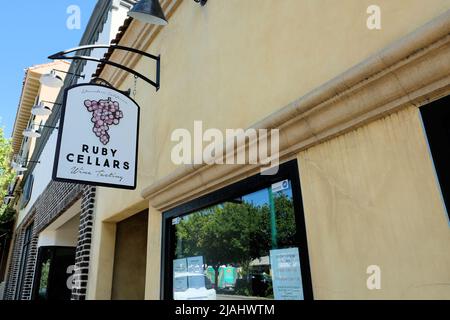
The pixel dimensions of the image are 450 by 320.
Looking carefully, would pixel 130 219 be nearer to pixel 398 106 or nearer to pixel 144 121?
pixel 144 121

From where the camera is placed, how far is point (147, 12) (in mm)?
3398

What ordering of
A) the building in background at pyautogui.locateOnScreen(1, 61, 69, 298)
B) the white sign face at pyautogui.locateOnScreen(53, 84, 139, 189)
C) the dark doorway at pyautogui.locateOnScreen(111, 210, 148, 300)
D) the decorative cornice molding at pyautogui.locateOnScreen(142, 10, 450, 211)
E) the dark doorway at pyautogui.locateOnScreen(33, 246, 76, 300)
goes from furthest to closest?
1. the building in background at pyautogui.locateOnScreen(1, 61, 69, 298)
2. the dark doorway at pyautogui.locateOnScreen(33, 246, 76, 300)
3. the dark doorway at pyautogui.locateOnScreen(111, 210, 148, 300)
4. the white sign face at pyautogui.locateOnScreen(53, 84, 139, 189)
5. the decorative cornice molding at pyautogui.locateOnScreen(142, 10, 450, 211)

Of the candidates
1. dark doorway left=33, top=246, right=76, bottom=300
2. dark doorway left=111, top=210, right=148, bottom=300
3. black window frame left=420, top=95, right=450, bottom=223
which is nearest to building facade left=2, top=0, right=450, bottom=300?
black window frame left=420, top=95, right=450, bottom=223

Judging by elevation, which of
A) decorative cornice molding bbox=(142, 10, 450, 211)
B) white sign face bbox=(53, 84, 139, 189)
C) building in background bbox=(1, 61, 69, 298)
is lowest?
decorative cornice molding bbox=(142, 10, 450, 211)

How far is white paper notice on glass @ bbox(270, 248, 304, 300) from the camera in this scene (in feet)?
6.25

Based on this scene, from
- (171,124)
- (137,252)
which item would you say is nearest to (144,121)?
(171,124)

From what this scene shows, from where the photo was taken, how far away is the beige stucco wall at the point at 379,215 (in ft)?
4.43

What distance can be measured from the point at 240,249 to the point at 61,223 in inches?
324

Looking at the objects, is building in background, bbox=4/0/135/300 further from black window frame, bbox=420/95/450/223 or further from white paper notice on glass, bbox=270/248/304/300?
black window frame, bbox=420/95/450/223

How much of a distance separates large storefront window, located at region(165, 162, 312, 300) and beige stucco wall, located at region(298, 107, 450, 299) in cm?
17

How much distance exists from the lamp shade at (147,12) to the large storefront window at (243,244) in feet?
6.36

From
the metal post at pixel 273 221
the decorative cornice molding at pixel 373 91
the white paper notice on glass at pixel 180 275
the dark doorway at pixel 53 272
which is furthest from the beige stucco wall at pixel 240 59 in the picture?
the dark doorway at pixel 53 272

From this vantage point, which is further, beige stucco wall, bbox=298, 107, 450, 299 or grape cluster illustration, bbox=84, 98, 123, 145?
grape cluster illustration, bbox=84, 98, 123, 145

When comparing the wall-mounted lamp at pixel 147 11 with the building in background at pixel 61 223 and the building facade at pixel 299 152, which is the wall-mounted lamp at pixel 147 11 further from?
the building in background at pixel 61 223
